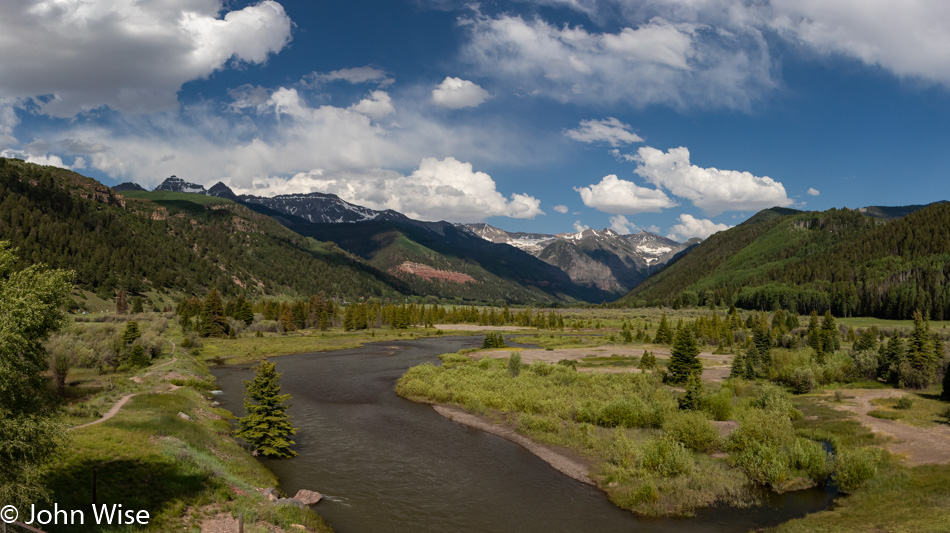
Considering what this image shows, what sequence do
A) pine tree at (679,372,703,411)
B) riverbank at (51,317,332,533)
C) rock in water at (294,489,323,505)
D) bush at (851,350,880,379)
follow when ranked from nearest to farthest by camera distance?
riverbank at (51,317,332,533), rock in water at (294,489,323,505), pine tree at (679,372,703,411), bush at (851,350,880,379)

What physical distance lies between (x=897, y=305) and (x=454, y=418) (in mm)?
185694

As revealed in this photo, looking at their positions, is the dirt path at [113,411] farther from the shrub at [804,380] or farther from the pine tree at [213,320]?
the pine tree at [213,320]

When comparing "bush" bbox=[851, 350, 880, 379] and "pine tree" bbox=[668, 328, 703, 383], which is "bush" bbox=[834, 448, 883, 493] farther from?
"bush" bbox=[851, 350, 880, 379]

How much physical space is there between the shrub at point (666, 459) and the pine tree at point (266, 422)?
85.8 ft

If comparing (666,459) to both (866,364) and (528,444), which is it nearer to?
(528,444)

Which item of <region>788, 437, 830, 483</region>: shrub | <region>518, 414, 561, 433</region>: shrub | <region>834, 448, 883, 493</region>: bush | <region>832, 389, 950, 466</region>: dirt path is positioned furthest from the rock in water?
<region>832, 389, 950, 466</region>: dirt path

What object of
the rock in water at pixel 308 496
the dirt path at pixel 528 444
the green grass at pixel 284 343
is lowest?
the green grass at pixel 284 343

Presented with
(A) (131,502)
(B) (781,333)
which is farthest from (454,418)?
(B) (781,333)

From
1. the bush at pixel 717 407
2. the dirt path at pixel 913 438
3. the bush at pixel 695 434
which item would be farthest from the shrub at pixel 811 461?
the bush at pixel 717 407

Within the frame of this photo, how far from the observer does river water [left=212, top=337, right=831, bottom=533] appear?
2692 cm

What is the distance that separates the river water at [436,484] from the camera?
26922mm

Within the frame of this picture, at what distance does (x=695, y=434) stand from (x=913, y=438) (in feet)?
54.4

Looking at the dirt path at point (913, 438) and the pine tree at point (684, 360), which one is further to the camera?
the pine tree at point (684, 360)

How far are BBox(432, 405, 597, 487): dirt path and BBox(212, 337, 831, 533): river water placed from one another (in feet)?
2.57
